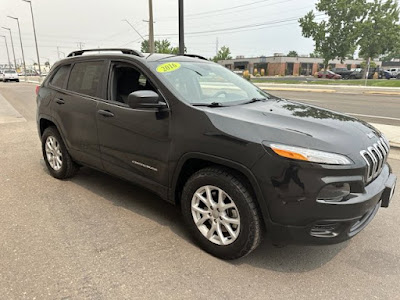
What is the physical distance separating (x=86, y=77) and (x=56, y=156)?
1324 mm

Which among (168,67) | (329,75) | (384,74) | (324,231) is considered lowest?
(329,75)

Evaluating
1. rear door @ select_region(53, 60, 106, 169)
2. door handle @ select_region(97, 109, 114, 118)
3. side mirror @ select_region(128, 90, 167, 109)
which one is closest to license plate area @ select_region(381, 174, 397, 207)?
side mirror @ select_region(128, 90, 167, 109)

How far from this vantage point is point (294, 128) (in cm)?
257

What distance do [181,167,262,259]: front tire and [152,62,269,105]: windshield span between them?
0.79 m

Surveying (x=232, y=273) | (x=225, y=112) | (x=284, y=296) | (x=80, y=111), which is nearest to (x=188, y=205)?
(x=232, y=273)

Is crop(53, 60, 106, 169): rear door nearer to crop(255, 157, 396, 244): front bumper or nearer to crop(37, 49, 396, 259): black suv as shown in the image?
crop(37, 49, 396, 259): black suv

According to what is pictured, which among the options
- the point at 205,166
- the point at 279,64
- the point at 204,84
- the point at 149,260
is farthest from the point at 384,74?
the point at 149,260

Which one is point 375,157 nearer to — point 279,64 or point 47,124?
point 47,124

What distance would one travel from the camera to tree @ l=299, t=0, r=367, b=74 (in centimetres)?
4494

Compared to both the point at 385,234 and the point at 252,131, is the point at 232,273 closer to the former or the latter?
the point at 252,131

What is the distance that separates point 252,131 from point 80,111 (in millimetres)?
2354

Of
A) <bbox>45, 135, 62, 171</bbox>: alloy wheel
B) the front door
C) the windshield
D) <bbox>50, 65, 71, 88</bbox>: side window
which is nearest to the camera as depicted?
the front door

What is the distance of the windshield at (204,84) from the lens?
127 inches

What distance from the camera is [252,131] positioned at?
253 cm
